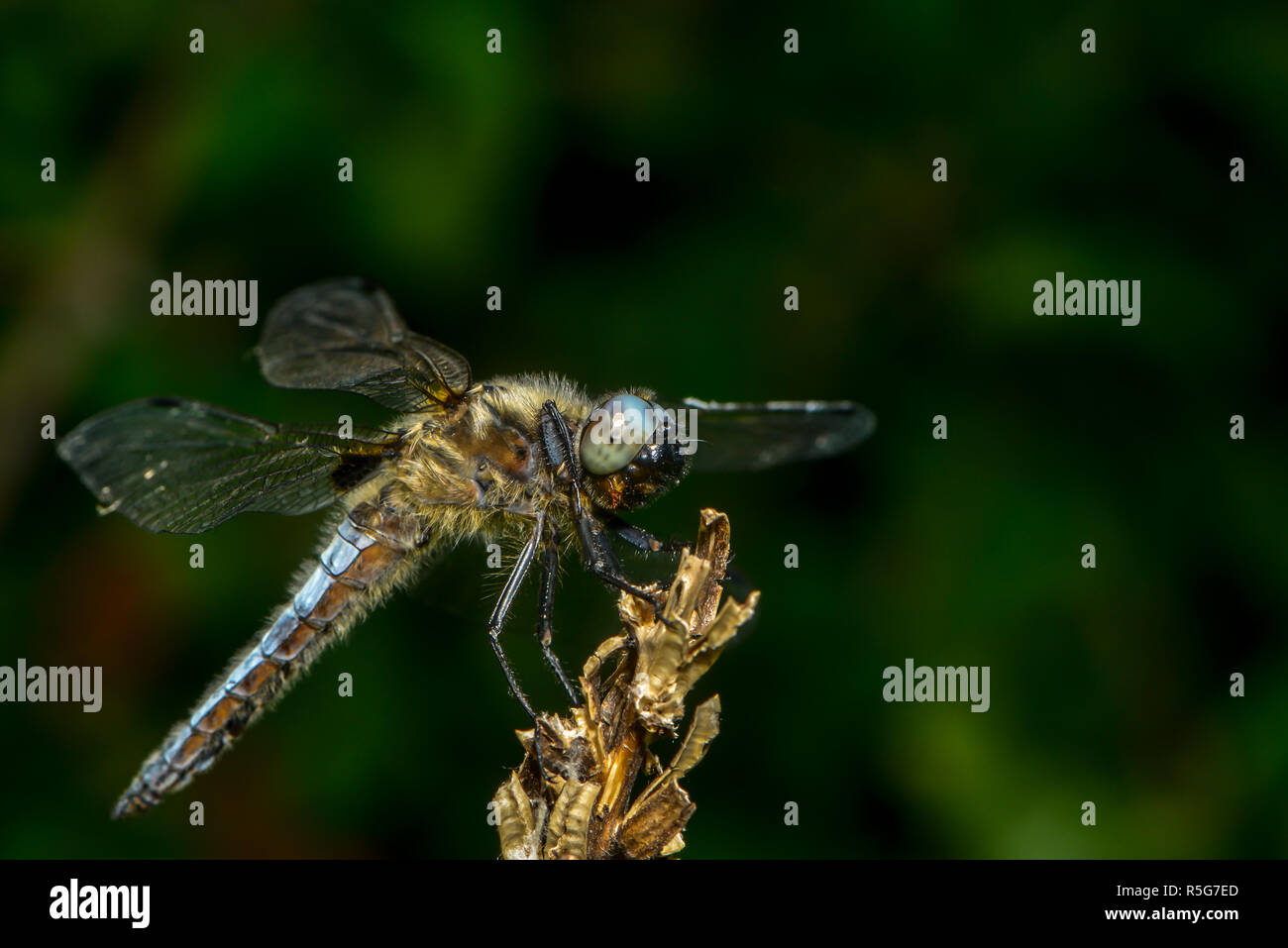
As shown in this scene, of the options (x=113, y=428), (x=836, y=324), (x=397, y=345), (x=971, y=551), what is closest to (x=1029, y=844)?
(x=971, y=551)

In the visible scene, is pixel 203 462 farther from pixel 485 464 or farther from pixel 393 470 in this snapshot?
pixel 485 464

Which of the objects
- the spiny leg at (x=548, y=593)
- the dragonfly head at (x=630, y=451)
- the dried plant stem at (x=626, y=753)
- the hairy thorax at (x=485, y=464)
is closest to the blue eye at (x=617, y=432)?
the dragonfly head at (x=630, y=451)

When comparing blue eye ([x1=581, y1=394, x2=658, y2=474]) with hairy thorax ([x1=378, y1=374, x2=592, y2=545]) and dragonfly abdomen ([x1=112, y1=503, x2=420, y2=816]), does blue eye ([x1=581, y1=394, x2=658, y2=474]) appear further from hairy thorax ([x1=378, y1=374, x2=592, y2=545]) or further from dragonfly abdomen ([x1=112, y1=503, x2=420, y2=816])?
dragonfly abdomen ([x1=112, y1=503, x2=420, y2=816])

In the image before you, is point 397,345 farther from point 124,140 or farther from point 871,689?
point 871,689

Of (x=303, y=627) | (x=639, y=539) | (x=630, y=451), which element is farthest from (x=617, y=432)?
(x=303, y=627)

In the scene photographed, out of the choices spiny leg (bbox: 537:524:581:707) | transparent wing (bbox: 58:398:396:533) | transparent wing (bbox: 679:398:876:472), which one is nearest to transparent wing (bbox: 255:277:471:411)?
transparent wing (bbox: 58:398:396:533)

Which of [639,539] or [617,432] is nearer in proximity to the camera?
[617,432]

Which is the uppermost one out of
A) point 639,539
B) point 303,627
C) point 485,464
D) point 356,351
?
point 356,351
